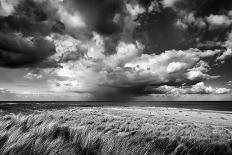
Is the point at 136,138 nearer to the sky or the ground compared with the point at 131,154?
nearer to the sky

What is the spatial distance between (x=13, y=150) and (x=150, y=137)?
2.29 meters

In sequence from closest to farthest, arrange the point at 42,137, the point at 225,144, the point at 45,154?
the point at 225,144 → the point at 45,154 → the point at 42,137

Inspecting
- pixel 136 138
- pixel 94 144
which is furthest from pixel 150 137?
pixel 94 144

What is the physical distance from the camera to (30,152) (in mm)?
2787

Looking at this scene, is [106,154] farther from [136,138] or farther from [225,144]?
[225,144]

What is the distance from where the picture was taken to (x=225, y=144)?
8.32 ft

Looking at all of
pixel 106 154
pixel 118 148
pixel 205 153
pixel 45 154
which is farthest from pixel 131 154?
pixel 45 154

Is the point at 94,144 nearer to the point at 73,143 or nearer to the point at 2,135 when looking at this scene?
the point at 73,143

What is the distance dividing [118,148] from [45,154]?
3.94 feet

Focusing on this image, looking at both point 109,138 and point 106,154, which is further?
point 109,138

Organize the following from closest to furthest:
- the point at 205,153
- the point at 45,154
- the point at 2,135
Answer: the point at 205,153 → the point at 45,154 → the point at 2,135

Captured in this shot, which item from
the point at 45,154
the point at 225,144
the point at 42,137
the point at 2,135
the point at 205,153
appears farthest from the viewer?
the point at 2,135

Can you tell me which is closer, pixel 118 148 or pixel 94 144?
pixel 118 148

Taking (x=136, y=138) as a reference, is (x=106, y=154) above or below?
below
